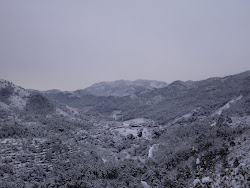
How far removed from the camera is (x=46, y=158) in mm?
11375

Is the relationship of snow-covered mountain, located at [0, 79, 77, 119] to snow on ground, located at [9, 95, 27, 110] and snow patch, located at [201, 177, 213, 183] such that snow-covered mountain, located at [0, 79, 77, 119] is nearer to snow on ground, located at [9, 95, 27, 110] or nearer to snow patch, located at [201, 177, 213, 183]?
snow on ground, located at [9, 95, 27, 110]

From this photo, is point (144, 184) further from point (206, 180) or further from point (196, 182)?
point (206, 180)

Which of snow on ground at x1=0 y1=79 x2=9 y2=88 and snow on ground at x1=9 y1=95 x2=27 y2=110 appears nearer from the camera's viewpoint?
snow on ground at x1=9 y1=95 x2=27 y2=110

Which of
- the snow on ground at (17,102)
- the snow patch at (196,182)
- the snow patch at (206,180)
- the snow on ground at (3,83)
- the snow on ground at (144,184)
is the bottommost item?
the snow on ground at (144,184)

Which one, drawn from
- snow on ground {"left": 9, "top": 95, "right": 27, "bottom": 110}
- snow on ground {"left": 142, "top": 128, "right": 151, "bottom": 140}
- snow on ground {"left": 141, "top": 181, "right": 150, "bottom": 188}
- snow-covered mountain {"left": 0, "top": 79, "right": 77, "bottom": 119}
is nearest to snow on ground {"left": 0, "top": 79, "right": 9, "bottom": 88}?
snow-covered mountain {"left": 0, "top": 79, "right": 77, "bottom": 119}

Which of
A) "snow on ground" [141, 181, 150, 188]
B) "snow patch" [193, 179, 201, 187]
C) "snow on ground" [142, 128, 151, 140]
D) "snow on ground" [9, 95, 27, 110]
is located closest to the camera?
"snow patch" [193, 179, 201, 187]

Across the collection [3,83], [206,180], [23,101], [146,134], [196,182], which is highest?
[3,83]

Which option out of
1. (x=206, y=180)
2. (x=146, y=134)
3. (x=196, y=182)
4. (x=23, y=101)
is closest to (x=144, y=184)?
(x=196, y=182)

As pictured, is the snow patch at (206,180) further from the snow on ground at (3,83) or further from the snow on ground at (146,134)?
the snow on ground at (3,83)

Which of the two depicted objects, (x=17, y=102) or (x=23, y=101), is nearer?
(x=17, y=102)

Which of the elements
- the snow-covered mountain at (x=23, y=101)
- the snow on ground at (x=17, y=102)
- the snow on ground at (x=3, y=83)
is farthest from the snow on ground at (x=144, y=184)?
the snow on ground at (x=3, y=83)

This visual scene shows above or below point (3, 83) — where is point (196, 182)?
below

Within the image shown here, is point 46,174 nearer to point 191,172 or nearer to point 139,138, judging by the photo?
point 191,172

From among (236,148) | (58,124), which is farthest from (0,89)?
(236,148)
